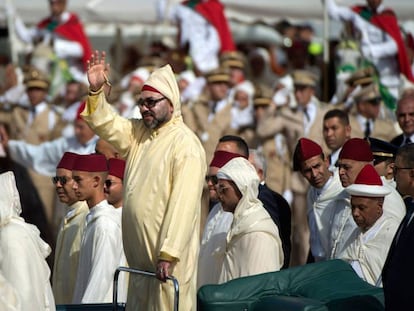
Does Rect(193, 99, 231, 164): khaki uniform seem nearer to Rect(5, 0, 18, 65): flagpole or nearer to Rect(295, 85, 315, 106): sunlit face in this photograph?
Rect(295, 85, 315, 106): sunlit face

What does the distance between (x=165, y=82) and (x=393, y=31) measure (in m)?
7.37

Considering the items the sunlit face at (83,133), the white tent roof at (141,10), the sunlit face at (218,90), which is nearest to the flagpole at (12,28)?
the white tent roof at (141,10)

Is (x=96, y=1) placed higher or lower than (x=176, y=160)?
higher

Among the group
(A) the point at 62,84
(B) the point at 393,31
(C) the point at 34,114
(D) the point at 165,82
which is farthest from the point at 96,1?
(D) the point at 165,82

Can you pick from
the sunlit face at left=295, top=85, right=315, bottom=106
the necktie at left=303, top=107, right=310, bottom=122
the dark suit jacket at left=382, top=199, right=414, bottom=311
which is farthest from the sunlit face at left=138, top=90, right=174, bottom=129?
the sunlit face at left=295, top=85, right=315, bottom=106

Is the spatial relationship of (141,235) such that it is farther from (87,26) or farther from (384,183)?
(87,26)

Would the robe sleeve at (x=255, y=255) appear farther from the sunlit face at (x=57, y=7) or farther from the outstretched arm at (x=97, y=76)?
the sunlit face at (x=57, y=7)

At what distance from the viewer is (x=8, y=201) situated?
8.69m

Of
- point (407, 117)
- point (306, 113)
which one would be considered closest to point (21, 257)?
point (407, 117)

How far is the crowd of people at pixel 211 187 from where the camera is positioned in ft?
29.8

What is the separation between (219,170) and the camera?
10.7 m

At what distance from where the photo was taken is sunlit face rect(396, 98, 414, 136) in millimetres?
12523

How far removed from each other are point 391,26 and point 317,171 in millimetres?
5391

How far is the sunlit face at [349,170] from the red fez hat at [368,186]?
0.63m
